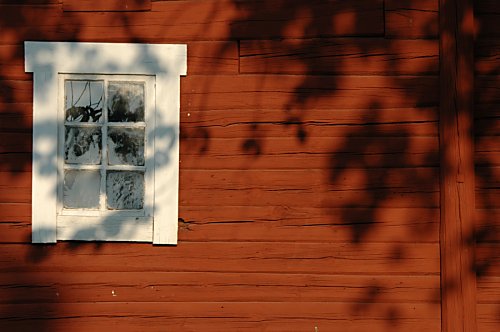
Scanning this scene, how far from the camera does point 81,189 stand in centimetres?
428

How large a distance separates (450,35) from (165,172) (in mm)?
2023

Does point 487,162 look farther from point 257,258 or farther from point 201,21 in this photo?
point 201,21

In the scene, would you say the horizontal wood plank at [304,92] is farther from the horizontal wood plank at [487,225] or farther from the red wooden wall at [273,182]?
the horizontal wood plank at [487,225]

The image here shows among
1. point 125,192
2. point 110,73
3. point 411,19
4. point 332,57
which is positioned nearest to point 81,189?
point 125,192

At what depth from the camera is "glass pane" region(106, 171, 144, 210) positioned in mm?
4273

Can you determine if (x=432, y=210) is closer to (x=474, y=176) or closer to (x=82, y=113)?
(x=474, y=176)

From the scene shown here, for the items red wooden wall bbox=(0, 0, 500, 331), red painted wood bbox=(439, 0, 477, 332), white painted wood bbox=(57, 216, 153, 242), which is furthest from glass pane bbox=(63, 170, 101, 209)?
red painted wood bbox=(439, 0, 477, 332)

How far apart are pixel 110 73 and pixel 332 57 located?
4.66 ft

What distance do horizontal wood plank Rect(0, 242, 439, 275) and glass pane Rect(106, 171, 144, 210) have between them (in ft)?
0.84

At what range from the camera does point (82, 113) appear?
4.29 meters

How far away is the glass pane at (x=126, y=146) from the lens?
430cm

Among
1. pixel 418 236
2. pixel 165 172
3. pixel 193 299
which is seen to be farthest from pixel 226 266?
pixel 418 236

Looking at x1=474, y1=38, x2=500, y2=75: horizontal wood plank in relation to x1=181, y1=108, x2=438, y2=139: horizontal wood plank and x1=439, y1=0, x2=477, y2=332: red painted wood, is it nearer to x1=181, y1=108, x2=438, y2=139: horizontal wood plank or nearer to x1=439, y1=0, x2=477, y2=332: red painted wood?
x1=439, y1=0, x2=477, y2=332: red painted wood

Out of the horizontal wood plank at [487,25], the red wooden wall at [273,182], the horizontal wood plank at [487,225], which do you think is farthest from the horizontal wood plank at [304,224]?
the horizontal wood plank at [487,25]
